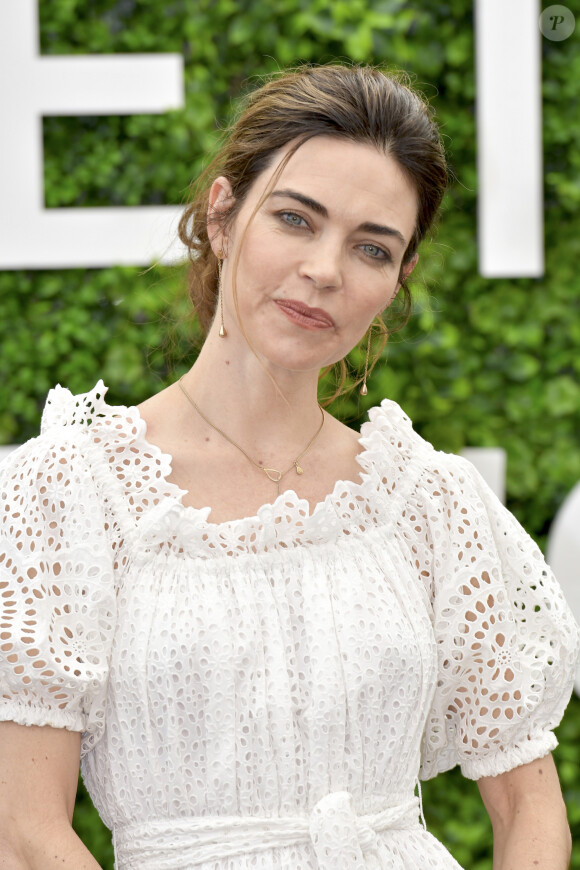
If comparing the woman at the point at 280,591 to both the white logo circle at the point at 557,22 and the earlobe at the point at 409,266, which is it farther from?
the white logo circle at the point at 557,22

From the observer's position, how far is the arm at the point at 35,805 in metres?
1.36

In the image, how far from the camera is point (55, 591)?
4.81 ft

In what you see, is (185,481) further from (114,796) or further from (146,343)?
(146,343)

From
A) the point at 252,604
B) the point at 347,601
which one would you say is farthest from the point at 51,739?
the point at 347,601

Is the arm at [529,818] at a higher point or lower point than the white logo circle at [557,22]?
lower

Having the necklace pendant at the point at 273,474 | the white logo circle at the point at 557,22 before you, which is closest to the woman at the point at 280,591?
the necklace pendant at the point at 273,474

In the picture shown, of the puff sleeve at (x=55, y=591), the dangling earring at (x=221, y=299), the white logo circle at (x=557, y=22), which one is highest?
the white logo circle at (x=557, y=22)

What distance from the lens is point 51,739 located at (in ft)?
4.57

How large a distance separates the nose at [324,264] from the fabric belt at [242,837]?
27.9 inches

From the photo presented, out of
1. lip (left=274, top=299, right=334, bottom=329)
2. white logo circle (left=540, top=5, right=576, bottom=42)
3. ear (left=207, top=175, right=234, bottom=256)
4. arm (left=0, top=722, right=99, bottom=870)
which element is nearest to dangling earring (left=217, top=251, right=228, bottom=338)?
ear (left=207, top=175, right=234, bottom=256)

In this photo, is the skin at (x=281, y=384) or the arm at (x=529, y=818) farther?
the arm at (x=529, y=818)

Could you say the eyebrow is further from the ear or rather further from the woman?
the ear

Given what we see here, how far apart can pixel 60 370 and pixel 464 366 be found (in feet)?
3.51

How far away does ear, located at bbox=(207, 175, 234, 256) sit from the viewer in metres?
1.65
